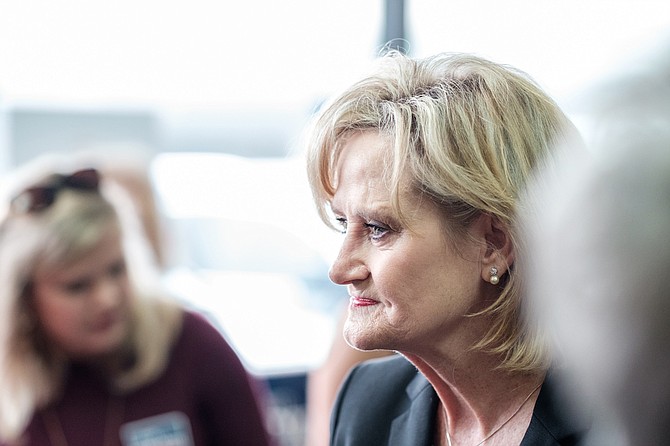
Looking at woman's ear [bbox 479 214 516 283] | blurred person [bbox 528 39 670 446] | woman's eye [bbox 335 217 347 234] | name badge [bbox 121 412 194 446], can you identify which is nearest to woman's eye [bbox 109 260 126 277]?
name badge [bbox 121 412 194 446]

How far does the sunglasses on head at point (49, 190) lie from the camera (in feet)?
7.86

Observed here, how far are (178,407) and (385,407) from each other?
1.02m

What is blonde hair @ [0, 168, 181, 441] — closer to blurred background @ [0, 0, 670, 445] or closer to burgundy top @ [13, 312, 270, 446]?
burgundy top @ [13, 312, 270, 446]

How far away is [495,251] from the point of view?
1.32 meters

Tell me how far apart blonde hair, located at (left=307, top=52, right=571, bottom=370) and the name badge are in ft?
4.17

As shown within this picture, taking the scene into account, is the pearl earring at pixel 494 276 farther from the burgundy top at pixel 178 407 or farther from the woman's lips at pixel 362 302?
the burgundy top at pixel 178 407

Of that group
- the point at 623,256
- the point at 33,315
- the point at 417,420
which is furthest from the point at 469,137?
the point at 33,315

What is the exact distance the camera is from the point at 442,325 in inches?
51.4

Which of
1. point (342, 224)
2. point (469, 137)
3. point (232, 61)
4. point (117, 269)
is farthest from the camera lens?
point (232, 61)

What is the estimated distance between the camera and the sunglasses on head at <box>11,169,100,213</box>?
2.39 m

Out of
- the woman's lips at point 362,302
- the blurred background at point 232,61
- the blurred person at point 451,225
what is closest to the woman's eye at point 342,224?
the blurred person at point 451,225

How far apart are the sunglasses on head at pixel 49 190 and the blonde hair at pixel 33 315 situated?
2cm

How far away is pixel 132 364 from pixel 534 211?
4.96 feet

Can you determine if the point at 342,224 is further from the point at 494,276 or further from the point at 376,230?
the point at 494,276
